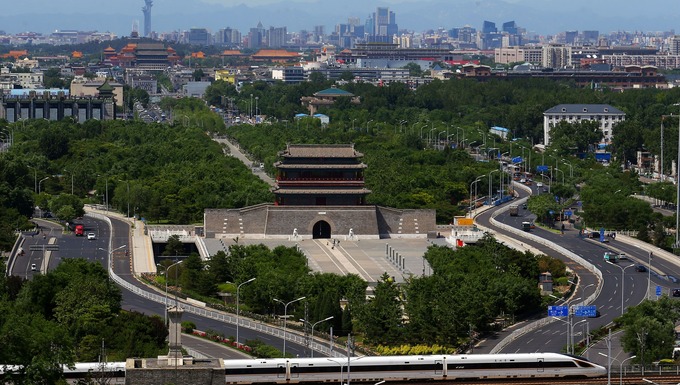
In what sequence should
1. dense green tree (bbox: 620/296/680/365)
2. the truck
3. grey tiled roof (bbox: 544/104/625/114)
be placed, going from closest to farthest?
dense green tree (bbox: 620/296/680/365) < the truck < grey tiled roof (bbox: 544/104/625/114)

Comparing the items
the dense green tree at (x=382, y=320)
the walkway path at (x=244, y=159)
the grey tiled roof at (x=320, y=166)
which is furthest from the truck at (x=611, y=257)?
the walkway path at (x=244, y=159)

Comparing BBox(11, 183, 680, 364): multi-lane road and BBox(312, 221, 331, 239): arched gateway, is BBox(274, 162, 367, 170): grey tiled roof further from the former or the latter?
BBox(11, 183, 680, 364): multi-lane road

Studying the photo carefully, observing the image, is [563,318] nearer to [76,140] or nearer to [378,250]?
[378,250]

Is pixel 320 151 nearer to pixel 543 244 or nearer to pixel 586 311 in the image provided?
pixel 543 244

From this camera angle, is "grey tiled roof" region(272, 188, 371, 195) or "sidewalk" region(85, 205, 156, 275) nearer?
"sidewalk" region(85, 205, 156, 275)

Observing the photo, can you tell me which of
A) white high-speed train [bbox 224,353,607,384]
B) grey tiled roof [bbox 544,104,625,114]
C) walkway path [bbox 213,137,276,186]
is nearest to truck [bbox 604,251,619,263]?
walkway path [bbox 213,137,276,186]

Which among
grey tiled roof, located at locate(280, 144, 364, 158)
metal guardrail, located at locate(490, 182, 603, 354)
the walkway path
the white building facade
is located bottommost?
metal guardrail, located at locate(490, 182, 603, 354)
